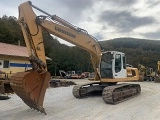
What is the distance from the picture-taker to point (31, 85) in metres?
7.54

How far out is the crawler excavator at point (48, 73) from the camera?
7656 mm

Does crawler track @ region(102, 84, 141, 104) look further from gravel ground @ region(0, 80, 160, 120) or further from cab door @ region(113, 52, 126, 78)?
cab door @ region(113, 52, 126, 78)

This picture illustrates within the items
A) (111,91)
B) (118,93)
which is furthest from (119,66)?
(111,91)

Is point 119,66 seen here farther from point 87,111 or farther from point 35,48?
point 35,48

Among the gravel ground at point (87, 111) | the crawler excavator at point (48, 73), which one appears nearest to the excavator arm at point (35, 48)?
the crawler excavator at point (48, 73)

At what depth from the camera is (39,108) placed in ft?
25.7

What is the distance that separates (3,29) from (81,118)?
41476mm

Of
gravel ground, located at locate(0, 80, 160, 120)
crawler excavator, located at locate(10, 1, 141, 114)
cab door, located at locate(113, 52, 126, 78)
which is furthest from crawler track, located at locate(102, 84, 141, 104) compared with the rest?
cab door, located at locate(113, 52, 126, 78)

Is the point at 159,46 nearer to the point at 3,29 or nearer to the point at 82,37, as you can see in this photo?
the point at 3,29

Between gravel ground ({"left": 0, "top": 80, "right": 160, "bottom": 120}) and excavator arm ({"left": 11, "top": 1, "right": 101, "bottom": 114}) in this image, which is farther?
gravel ground ({"left": 0, "top": 80, "right": 160, "bottom": 120})

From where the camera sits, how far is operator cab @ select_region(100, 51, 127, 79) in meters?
11.9

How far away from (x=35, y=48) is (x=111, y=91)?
3.96 m

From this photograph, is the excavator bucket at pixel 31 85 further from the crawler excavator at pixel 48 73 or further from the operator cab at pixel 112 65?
the operator cab at pixel 112 65

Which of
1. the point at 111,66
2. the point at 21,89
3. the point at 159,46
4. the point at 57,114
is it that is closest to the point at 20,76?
the point at 21,89
